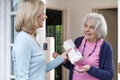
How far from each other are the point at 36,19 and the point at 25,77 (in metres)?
0.38

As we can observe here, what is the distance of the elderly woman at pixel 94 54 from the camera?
2.02m

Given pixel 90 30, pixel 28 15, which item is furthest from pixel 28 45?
pixel 90 30

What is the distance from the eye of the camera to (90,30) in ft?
6.76

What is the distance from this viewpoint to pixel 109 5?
480 cm

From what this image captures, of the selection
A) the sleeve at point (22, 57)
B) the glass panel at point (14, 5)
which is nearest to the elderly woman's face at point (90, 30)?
the sleeve at point (22, 57)

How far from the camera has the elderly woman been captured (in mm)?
2021

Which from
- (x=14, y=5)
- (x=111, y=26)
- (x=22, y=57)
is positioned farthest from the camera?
(x=111, y=26)

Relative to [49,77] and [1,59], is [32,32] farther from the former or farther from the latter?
[49,77]

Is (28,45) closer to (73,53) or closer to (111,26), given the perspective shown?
(73,53)

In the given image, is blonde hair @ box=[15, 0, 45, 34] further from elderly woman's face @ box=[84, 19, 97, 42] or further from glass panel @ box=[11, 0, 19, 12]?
Answer: glass panel @ box=[11, 0, 19, 12]

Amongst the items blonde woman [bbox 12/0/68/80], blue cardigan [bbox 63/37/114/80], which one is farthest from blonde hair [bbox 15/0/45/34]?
blue cardigan [bbox 63/37/114/80]

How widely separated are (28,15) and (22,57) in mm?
275

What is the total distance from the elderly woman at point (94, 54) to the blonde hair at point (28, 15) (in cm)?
46

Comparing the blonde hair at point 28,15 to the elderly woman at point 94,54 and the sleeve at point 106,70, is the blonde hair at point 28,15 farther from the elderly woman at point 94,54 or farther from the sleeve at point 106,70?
the sleeve at point 106,70
